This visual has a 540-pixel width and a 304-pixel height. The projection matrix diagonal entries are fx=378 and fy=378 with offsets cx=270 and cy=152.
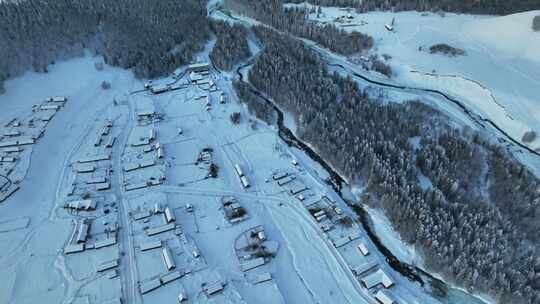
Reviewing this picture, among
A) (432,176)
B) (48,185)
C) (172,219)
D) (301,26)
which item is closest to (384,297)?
(432,176)

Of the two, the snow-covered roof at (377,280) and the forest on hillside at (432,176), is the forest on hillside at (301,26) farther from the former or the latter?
the snow-covered roof at (377,280)

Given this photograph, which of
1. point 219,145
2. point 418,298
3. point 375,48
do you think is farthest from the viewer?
point 375,48

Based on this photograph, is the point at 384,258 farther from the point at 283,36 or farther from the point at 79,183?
the point at 283,36

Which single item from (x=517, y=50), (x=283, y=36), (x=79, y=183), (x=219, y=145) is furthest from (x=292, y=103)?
(x=517, y=50)

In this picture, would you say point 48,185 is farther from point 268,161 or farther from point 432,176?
point 432,176

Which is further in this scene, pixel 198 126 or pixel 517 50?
pixel 517 50

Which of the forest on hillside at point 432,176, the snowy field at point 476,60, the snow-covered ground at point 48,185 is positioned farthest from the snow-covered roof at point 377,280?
the snowy field at point 476,60
